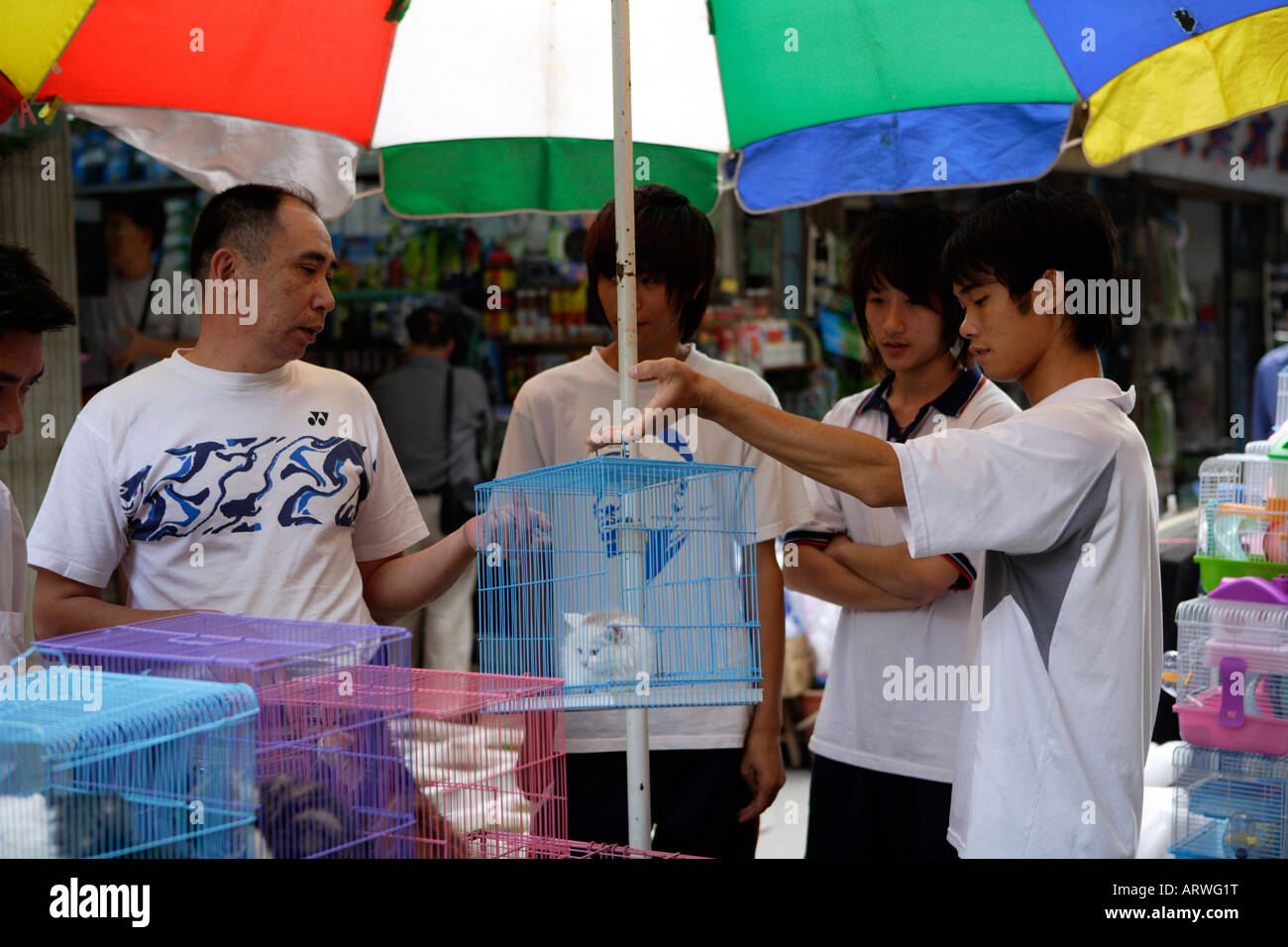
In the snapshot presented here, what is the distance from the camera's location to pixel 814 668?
5777 millimetres

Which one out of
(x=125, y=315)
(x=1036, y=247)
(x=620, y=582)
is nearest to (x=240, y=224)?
(x=620, y=582)

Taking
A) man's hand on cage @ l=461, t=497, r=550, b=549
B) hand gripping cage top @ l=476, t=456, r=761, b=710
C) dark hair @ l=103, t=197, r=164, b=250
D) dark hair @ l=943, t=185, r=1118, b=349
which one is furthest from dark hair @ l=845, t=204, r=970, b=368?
dark hair @ l=103, t=197, r=164, b=250

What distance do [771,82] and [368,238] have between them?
4249mm

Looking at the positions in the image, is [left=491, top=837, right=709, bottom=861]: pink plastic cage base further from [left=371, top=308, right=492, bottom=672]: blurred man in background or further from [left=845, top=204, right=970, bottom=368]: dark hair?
[left=371, top=308, right=492, bottom=672]: blurred man in background

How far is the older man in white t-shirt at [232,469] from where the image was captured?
7.84 ft

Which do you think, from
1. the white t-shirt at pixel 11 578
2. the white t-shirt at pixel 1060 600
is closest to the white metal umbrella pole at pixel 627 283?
the white t-shirt at pixel 1060 600

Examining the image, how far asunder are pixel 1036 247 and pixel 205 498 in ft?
5.35

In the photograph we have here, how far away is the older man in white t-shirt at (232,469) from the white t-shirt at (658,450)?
34 centimetres

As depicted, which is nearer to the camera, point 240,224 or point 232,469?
point 232,469

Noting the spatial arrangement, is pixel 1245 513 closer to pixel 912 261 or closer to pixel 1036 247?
pixel 912 261

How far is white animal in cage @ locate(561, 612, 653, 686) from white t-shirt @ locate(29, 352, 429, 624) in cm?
58

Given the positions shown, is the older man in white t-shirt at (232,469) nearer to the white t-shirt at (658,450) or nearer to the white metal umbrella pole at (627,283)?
the white t-shirt at (658,450)

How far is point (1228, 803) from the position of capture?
3.29 meters
